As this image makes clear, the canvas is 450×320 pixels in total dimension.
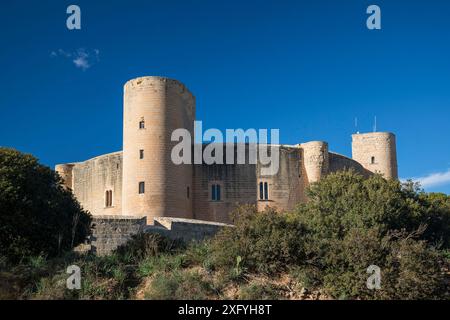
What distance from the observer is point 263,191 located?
35.8 meters

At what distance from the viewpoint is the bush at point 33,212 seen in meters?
15.9

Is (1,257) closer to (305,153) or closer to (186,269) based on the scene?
(186,269)

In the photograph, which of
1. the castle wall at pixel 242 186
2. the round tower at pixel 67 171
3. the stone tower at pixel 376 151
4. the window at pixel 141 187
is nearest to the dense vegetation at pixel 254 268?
the window at pixel 141 187

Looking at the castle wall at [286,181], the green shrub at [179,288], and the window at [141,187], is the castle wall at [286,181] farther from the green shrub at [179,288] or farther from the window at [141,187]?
the green shrub at [179,288]

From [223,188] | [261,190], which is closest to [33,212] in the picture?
[223,188]

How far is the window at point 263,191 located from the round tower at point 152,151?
4.92m

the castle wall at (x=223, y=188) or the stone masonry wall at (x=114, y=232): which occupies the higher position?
the castle wall at (x=223, y=188)

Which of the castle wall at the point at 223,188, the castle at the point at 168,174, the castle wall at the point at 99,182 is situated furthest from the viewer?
the castle wall at the point at 99,182

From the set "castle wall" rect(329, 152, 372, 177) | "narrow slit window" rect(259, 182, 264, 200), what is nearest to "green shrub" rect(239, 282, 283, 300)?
"narrow slit window" rect(259, 182, 264, 200)

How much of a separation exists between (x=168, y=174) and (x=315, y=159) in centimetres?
1036

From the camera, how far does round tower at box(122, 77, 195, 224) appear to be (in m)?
31.4

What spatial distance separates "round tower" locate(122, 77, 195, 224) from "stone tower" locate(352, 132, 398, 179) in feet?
55.6

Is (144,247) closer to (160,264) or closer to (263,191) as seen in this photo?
(160,264)
